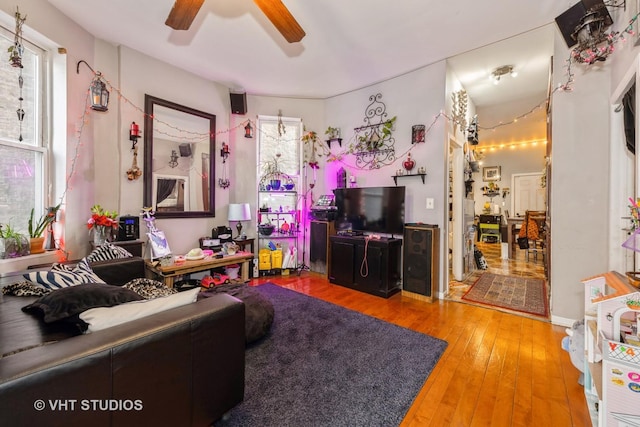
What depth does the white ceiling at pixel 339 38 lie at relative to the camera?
243cm

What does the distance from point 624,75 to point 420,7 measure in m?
1.65

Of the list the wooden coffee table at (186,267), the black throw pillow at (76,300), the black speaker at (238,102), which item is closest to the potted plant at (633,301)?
the black throw pillow at (76,300)

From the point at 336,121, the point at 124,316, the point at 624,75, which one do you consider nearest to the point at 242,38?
the point at 336,121

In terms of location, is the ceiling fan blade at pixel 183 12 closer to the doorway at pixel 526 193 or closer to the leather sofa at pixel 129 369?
the leather sofa at pixel 129 369

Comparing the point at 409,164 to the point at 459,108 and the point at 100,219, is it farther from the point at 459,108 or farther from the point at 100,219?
the point at 100,219

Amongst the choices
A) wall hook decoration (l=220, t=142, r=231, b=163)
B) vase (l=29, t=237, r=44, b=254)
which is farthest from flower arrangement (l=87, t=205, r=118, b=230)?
wall hook decoration (l=220, t=142, r=231, b=163)

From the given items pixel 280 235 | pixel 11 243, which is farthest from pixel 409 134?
pixel 11 243

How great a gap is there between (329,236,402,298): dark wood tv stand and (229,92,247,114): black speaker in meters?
2.44

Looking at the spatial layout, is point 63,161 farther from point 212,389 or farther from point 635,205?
point 635,205

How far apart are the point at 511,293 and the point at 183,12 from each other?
15.0ft

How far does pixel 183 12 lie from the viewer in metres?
1.83

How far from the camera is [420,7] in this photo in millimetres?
2400

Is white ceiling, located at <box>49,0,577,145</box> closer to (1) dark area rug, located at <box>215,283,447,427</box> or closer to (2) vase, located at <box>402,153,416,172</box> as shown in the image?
(2) vase, located at <box>402,153,416,172</box>

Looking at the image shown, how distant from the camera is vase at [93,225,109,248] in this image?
8.81 feet
